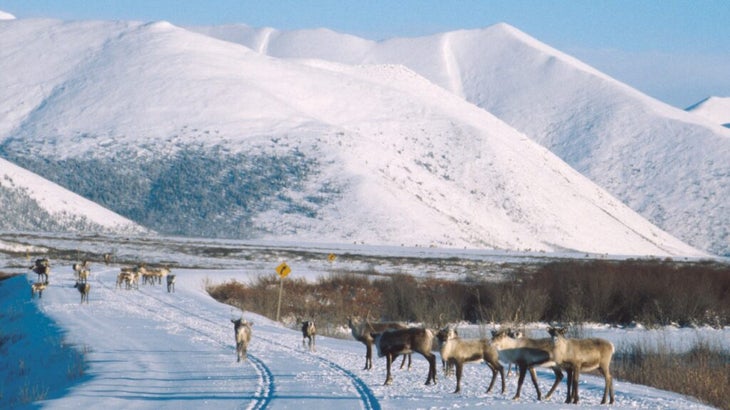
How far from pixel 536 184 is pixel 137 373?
120 m

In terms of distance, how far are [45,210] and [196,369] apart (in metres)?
87.1

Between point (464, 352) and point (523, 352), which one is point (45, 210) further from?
point (523, 352)

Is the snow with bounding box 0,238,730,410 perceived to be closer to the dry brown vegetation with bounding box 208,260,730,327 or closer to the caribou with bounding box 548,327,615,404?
the caribou with bounding box 548,327,615,404

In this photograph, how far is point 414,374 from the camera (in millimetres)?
18422

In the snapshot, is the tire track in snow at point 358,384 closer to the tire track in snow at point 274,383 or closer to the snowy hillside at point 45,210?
the tire track in snow at point 274,383

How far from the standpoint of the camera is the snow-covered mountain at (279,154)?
365ft

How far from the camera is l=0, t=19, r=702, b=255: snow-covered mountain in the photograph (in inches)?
4382

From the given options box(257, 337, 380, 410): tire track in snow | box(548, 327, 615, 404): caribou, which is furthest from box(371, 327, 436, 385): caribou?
box(548, 327, 615, 404): caribou

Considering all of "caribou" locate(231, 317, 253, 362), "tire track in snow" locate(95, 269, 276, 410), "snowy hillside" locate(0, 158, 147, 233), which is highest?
"snowy hillside" locate(0, 158, 147, 233)

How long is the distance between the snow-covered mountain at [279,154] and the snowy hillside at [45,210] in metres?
7.61

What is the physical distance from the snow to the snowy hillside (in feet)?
217

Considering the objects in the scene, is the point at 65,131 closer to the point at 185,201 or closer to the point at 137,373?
the point at 185,201

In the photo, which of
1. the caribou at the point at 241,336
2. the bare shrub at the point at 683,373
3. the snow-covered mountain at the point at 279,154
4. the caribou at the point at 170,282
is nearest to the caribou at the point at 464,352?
the caribou at the point at 241,336

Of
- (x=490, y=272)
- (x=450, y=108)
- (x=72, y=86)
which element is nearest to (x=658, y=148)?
(x=450, y=108)
